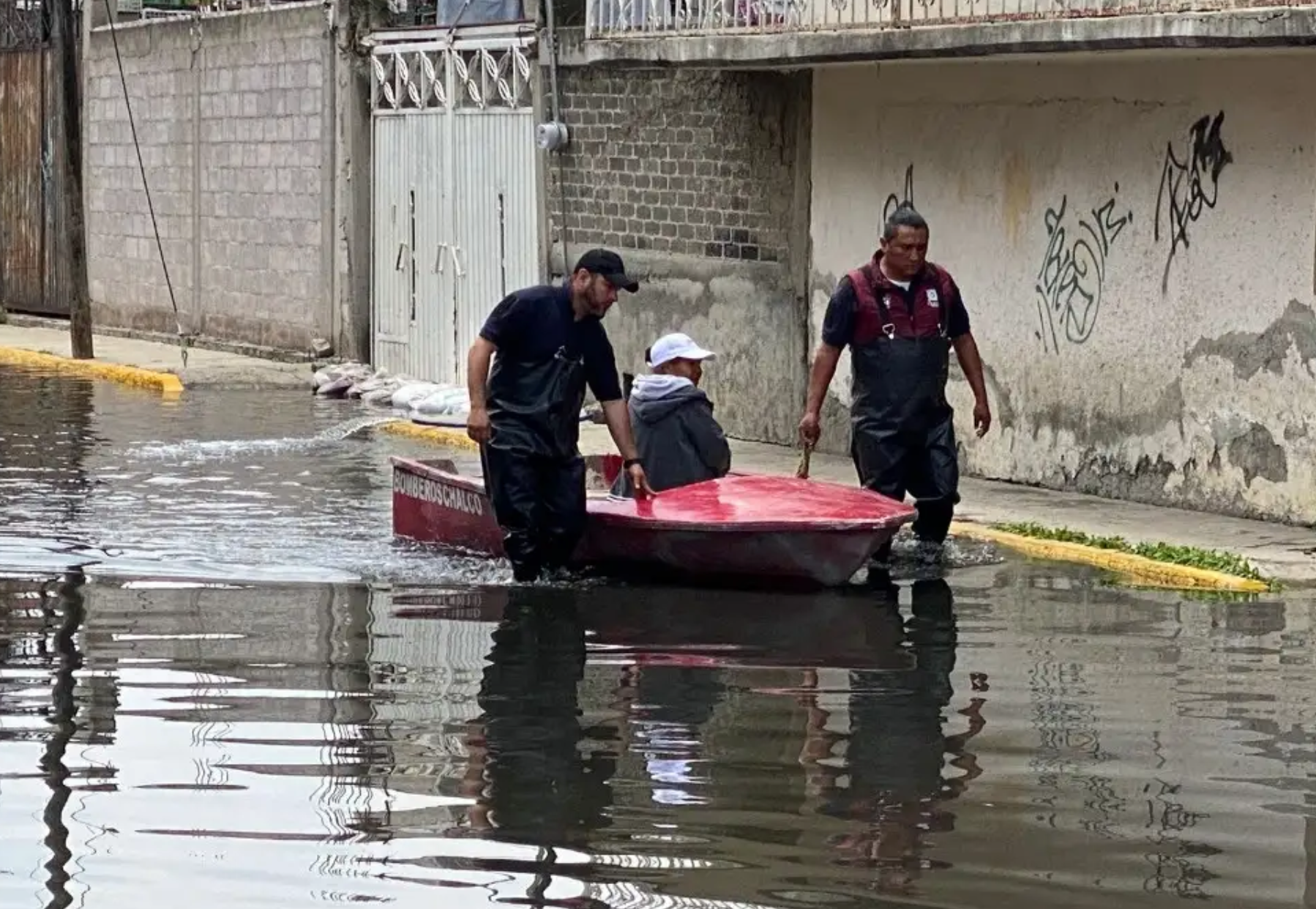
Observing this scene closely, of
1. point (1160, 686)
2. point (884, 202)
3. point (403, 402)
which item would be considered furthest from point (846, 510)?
point (403, 402)

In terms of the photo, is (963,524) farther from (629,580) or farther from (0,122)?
(0,122)

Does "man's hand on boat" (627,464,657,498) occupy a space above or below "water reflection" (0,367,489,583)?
above

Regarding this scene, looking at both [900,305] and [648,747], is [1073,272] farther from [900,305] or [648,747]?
[648,747]

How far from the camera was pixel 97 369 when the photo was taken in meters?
27.0

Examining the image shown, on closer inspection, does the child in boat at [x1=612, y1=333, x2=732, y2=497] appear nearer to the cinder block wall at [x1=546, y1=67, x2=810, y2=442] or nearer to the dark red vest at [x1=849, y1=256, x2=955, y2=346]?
the dark red vest at [x1=849, y1=256, x2=955, y2=346]

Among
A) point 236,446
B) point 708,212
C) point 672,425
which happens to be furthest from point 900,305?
point 236,446

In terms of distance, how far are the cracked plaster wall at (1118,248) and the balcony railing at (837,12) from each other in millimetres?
651

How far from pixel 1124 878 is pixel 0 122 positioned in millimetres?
29374

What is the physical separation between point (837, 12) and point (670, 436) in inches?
209

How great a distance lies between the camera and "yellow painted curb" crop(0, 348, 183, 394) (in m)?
25.5

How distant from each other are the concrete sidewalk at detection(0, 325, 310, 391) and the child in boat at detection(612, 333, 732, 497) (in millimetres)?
12394

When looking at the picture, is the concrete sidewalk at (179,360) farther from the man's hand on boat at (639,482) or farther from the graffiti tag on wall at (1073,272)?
the man's hand on boat at (639,482)

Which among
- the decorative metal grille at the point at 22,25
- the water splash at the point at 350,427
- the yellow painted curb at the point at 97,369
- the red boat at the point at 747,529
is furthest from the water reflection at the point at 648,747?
the decorative metal grille at the point at 22,25

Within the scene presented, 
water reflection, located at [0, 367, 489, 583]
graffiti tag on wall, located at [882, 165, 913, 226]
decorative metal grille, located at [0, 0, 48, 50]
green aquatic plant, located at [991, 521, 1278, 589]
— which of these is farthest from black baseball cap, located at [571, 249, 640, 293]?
decorative metal grille, located at [0, 0, 48, 50]
